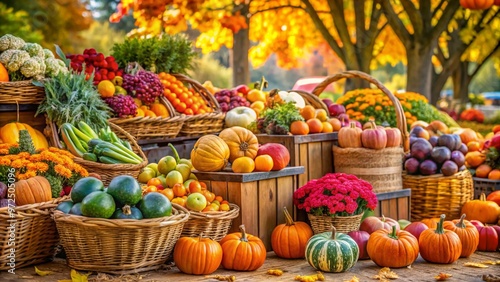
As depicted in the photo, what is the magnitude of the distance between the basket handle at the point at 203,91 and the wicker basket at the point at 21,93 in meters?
2.02

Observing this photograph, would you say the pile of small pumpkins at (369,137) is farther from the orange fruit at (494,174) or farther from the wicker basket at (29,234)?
the wicker basket at (29,234)

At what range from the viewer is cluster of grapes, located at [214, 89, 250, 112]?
318 inches

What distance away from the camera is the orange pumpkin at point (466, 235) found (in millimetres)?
5625

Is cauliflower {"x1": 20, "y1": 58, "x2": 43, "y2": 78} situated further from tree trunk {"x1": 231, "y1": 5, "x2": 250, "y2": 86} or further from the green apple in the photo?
tree trunk {"x1": 231, "y1": 5, "x2": 250, "y2": 86}

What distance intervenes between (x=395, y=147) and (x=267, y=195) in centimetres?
150

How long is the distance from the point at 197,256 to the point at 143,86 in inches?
98.9

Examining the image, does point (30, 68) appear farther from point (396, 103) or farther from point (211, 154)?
point (396, 103)

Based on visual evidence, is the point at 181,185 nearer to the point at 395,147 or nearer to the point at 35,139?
the point at 35,139

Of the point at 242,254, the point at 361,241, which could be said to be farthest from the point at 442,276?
the point at 242,254

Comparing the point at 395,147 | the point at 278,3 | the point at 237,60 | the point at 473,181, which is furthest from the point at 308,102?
the point at 278,3

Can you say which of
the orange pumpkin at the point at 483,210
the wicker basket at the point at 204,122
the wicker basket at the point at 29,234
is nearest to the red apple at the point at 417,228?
the orange pumpkin at the point at 483,210

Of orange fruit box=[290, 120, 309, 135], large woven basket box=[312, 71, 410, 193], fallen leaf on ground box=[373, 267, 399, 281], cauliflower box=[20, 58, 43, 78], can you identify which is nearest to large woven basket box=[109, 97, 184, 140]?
cauliflower box=[20, 58, 43, 78]

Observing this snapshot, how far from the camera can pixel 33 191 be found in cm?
502

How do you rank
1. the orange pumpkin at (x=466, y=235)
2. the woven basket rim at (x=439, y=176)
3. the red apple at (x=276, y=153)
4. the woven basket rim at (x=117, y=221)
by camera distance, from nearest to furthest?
the woven basket rim at (x=117, y=221), the orange pumpkin at (x=466, y=235), the red apple at (x=276, y=153), the woven basket rim at (x=439, y=176)
